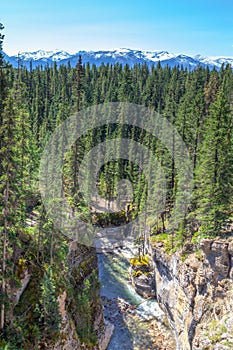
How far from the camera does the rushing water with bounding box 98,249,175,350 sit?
3634cm

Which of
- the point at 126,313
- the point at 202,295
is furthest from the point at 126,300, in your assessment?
the point at 202,295

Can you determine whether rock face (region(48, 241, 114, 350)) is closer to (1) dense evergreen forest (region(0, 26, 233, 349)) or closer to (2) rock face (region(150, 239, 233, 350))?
(1) dense evergreen forest (region(0, 26, 233, 349))

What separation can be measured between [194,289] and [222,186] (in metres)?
11.1

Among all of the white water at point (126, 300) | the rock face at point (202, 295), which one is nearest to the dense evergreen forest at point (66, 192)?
the rock face at point (202, 295)

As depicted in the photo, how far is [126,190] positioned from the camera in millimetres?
69875

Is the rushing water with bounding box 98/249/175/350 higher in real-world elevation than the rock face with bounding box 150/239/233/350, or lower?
lower

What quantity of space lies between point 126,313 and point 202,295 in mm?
13391

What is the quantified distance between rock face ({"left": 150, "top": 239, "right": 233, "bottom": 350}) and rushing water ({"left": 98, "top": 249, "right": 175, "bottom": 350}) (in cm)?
314

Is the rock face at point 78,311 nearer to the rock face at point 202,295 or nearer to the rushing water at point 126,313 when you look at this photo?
the rushing water at point 126,313

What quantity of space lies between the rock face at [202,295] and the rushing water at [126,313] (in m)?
3.14

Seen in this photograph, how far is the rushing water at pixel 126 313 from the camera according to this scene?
119ft

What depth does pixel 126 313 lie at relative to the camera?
136 feet


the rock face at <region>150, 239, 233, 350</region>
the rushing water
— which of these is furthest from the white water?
the rock face at <region>150, 239, 233, 350</region>

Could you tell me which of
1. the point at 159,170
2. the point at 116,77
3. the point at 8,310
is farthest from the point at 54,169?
the point at 116,77
